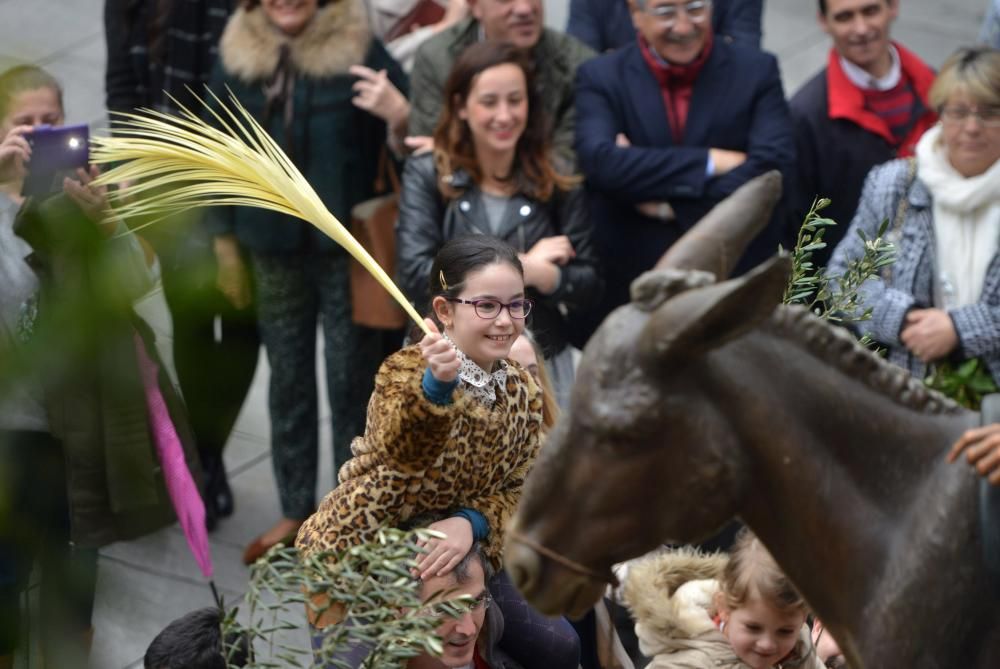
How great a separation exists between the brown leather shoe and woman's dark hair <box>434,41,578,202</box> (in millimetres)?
1776

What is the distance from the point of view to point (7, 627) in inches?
55.8

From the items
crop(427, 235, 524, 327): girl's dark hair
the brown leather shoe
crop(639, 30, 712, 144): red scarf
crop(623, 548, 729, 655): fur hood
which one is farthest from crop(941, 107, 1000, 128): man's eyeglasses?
the brown leather shoe

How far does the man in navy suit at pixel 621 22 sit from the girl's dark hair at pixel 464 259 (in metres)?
3.38

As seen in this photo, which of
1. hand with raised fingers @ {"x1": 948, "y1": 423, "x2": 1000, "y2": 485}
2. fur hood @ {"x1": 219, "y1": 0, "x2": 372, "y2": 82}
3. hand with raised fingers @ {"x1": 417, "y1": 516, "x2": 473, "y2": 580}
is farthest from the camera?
fur hood @ {"x1": 219, "y1": 0, "x2": 372, "y2": 82}

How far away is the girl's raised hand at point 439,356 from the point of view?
108 inches

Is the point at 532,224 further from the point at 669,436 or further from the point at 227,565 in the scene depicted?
the point at 669,436

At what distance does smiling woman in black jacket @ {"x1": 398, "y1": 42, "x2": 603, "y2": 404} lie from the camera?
529cm

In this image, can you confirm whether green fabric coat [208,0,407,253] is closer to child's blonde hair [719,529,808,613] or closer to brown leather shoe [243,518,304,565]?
brown leather shoe [243,518,304,565]

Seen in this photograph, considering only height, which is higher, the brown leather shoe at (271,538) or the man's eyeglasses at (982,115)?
the man's eyeglasses at (982,115)

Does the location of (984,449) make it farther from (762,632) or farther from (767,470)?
(762,632)

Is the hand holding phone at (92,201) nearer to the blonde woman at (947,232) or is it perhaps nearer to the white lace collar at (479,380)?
the white lace collar at (479,380)

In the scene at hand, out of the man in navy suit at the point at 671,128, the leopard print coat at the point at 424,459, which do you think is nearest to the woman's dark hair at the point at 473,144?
the man in navy suit at the point at 671,128

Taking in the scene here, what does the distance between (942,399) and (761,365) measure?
12.7 inches

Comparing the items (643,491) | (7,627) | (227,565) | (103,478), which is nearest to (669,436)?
(643,491)
